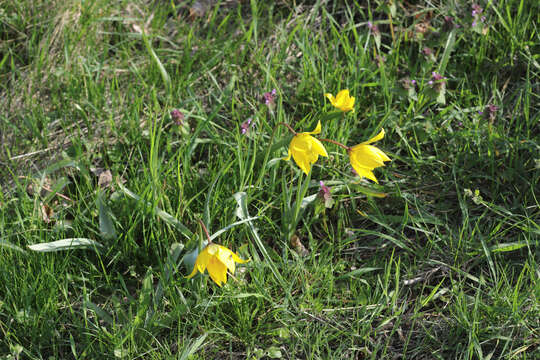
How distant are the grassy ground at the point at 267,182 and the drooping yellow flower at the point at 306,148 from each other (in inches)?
12.3

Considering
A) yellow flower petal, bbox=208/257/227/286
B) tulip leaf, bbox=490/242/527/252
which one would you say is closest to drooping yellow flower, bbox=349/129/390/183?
yellow flower petal, bbox=208/257/227/286

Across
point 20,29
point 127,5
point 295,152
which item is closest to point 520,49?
point 295,152

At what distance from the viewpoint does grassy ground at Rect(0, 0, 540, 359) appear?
6.81 ft

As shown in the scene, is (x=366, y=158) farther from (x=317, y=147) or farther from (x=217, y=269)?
(x=217, y=269)

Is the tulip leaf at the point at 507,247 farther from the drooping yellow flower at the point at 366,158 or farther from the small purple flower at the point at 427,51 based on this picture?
the small purple flower at the point at 427,51

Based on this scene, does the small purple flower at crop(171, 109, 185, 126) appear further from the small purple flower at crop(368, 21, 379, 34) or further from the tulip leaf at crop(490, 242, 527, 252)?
the tulip leaf at crop(490, 242, 527, 252)

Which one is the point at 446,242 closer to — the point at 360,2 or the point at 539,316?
the point at 539,316

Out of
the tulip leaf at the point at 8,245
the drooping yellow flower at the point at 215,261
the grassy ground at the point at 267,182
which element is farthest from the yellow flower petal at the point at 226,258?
the tulip leaf at the point at 8,245

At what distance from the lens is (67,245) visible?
6.96 ft

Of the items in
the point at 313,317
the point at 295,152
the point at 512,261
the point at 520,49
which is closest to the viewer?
the point at 295,152

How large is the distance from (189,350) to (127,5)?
2085mm

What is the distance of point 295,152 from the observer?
1.93 m

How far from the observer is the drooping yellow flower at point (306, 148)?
75.2 inches

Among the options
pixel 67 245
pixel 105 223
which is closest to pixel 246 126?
pixel 105 223
